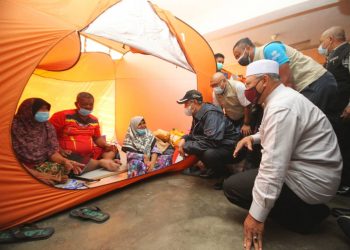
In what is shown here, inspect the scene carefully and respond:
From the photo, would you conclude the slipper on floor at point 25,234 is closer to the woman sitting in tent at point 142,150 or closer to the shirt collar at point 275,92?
the woman sitting in tent at point 142,150

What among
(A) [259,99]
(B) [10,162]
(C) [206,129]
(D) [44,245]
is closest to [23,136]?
(B) [10,162]

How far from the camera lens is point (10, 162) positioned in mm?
1386

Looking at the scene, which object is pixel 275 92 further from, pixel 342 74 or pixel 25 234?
pixel 25 234

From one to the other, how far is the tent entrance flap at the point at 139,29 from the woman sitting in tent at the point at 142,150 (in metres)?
0.80

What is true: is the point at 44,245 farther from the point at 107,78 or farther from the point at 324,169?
the point at 107,78

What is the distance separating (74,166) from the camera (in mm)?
2158

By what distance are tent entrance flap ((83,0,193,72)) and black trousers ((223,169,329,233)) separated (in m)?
1.42

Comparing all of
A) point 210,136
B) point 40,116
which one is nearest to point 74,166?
point 40,116

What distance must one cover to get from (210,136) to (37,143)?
1.46 m

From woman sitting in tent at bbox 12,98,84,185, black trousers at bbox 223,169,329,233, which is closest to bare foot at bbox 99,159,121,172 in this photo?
woman sitting in tent at bbox 12,98,84,185

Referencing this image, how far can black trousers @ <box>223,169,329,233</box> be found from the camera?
4.52ft

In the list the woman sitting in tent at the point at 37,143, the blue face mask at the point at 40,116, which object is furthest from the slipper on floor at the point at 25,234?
the blue face mask at the point at 40,116

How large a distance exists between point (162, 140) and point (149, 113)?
65 cm

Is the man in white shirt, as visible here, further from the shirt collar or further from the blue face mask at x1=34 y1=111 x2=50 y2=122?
the blue face mask at x1=34 y1=111 x2=50 y2=122
